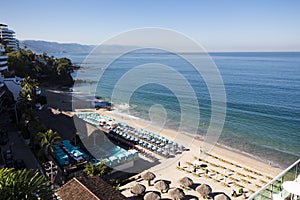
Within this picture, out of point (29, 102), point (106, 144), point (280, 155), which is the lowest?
point (280, 155)

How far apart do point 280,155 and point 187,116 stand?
50.9ft

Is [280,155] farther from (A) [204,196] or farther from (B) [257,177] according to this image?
(A) [204,196]

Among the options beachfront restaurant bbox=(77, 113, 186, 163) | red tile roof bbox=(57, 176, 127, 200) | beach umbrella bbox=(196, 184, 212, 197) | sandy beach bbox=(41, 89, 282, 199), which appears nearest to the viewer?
red tile roof bbox=(57, 176, 127, 200)

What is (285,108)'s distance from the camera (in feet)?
124

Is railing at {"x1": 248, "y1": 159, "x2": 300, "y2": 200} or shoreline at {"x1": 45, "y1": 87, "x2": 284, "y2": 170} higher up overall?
railing at {"x1": 248, "y1": 159, "x2": 300, "y2": 200}

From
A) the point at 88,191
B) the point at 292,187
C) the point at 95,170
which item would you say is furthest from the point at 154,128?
the point at 292,187

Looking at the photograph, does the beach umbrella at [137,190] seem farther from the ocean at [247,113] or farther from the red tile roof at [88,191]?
the ocean at [247,113]

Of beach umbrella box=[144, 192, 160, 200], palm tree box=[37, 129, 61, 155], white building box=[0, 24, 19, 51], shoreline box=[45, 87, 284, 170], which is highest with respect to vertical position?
white building box=[0, 24, 19, 51]

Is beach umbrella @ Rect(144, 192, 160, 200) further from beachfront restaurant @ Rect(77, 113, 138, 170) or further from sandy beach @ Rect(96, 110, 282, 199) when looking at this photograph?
beachfront restaurant @ Rect(77, 113, 138, 170)

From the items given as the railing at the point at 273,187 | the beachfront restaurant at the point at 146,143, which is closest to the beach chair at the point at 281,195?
the railing at the point at 273,187

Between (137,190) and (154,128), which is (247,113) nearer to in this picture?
(154,128)

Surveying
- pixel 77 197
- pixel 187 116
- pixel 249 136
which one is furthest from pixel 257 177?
pixel 187 116

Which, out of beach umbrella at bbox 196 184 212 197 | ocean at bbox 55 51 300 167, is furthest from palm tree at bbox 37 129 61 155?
ocean at bbox 55 51 300 167

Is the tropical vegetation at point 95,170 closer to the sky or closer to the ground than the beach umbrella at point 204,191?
closer to the sky
